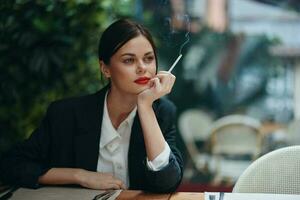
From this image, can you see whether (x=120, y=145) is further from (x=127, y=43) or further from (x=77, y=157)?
(x=127, y=43)

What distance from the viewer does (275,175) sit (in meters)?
1.57

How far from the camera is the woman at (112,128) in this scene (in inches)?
59.9

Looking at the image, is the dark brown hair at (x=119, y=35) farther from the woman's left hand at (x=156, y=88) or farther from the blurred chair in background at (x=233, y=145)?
the blurred chair in background at (x=233, y=145)

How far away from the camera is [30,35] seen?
2809mm

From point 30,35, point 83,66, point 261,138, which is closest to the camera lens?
point 30,35

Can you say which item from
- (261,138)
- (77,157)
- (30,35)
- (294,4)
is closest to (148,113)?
(77,157)

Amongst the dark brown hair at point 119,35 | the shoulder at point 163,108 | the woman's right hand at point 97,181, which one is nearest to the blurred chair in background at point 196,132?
the shoulder at point 163,108

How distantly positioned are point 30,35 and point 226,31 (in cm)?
151

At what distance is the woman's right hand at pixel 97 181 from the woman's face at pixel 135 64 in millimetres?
318

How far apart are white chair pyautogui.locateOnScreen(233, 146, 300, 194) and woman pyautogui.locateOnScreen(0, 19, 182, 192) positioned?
240 millimetres

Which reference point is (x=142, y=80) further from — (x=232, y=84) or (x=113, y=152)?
(x=232, y=84)

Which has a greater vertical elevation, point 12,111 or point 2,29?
point 2,29

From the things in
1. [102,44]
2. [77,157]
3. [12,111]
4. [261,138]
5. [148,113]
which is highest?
[102,44]

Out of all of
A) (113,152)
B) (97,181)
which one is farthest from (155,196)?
(113,152)
